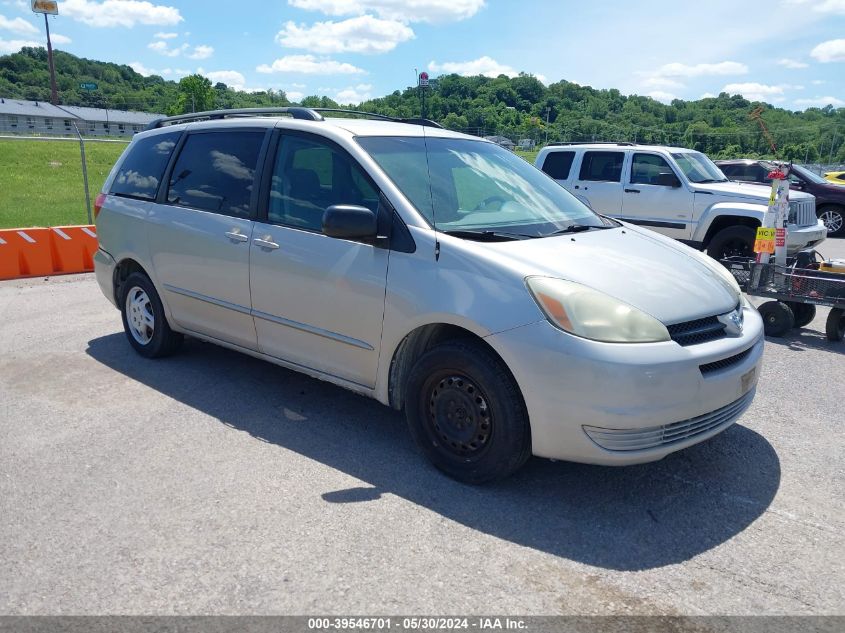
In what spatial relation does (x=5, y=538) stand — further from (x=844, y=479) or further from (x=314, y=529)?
(x=844, y=479)

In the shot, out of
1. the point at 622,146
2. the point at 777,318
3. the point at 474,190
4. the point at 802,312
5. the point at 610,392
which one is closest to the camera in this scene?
the point at 610,392

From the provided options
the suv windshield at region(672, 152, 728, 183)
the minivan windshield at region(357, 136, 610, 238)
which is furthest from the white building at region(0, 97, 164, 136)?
the minivan windshield at region(357, 136, 610, 238)

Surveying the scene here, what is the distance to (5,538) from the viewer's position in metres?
3.14

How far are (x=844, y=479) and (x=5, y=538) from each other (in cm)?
430

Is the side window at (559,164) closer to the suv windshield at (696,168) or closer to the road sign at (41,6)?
the suv windshield at (696,168)

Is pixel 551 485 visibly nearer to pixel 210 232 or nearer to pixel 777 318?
pixel 210 232

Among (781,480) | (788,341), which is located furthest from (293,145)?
(788,341)

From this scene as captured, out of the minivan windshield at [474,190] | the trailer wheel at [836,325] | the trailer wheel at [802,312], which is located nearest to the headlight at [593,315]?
the minivan windshield at [474,190]

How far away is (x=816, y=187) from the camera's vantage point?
1683 centimetres

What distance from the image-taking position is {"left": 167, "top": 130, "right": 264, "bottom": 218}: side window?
4.72 meters

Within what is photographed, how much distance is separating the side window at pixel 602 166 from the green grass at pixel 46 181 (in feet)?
35.4

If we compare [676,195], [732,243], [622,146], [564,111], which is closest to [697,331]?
[732,243]

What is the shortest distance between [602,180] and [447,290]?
8.96 meters

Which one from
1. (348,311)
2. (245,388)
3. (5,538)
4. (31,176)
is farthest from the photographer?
(31,176)
